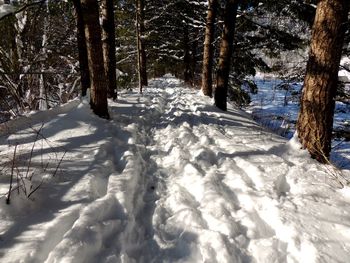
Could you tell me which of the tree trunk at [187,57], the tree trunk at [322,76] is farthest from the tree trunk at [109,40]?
the tree trunk at [187,57]

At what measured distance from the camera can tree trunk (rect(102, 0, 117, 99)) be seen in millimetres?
9492

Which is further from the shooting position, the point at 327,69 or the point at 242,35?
the point at 242,35

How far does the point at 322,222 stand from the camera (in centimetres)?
296

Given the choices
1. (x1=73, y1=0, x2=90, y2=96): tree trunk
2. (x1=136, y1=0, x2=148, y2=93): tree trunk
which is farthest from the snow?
(x1=136, y1=0, x2=148, y2=93): tree trunk

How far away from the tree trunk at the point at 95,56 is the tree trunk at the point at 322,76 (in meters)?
4.51

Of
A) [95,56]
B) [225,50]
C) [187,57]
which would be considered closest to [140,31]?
[187,57]

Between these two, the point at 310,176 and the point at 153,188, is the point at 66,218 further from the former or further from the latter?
the point at 310,176

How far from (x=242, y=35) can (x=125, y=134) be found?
11.4 metres

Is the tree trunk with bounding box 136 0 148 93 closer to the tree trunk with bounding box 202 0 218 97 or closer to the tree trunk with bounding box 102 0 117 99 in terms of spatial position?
the tree trunk with bounding box 202 0 218 97

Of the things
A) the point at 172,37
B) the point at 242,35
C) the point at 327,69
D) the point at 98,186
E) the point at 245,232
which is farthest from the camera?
the point at 172,37

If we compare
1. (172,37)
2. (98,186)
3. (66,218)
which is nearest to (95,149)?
(98,186)

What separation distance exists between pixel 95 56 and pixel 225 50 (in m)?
4.39

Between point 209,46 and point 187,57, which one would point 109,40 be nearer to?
point 209,46

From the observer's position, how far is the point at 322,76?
15.0 ft
